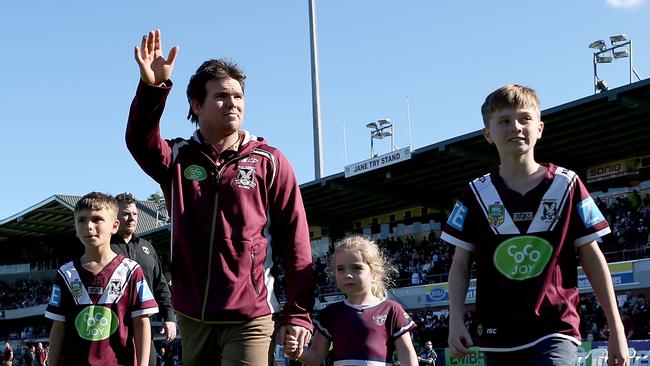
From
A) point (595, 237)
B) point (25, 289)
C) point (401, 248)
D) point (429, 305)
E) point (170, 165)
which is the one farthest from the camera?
point (25, 289)

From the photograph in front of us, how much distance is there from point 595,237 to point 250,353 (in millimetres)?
1683

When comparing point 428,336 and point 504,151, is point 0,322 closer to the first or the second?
point 428,336

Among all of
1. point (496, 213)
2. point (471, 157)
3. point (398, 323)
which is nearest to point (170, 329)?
point (398, 323)

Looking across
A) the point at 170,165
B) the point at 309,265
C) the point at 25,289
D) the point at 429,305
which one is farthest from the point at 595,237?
the point at 25,289

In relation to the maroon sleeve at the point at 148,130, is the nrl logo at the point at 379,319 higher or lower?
lower

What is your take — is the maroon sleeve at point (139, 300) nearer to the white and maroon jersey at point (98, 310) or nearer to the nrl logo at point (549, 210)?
the white and maroon jersey at point (98, 310)

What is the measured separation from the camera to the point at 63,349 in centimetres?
550

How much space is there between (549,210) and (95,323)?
2963 millimetres

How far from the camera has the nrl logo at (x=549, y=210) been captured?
4.09 m

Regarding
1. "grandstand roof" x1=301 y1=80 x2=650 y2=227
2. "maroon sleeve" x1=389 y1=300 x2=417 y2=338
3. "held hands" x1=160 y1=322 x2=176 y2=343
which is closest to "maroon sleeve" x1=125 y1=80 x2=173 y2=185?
"maroon sleeve" x1=389 y1=300 x2=417 y2=338

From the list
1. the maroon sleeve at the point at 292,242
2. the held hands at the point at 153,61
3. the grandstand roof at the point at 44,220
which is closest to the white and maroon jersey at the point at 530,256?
the maroon sleeve at the point at 292,242

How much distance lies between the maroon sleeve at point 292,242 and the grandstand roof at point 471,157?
812 inches

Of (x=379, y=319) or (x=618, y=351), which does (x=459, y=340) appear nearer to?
(x=618, y=351)

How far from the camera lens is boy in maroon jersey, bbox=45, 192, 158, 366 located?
5.49 meters
